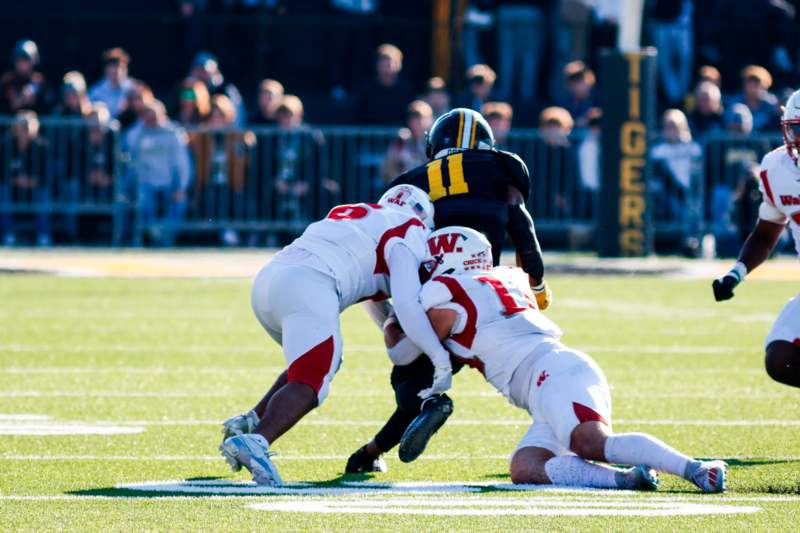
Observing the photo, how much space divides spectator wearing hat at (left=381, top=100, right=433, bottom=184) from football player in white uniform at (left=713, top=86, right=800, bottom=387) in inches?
339

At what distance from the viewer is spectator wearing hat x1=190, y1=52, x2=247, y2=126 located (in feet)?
60.4

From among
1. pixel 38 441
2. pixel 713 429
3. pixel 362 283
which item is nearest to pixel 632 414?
Answer: pixel 713 429

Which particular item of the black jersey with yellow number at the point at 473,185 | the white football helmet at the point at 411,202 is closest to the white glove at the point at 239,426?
the white football helmet at the point at 411,202

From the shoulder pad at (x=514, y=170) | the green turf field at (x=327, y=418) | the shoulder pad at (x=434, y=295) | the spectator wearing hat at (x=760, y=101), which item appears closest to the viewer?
the green turf field at (x=327, y=418)

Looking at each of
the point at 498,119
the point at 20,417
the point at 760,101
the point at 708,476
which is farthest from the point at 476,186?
the point at 760,101

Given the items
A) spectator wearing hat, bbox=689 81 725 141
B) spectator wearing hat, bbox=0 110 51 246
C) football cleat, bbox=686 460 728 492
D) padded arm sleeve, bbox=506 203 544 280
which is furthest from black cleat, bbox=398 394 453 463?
spectator wearing hat, bbox=689 81 725 141

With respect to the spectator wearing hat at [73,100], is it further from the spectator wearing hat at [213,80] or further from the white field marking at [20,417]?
the white field marking at [20,417]

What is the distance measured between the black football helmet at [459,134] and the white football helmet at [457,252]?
0.89 m

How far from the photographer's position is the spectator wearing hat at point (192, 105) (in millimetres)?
17906

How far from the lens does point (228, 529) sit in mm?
5738

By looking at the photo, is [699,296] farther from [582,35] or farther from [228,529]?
[228,529]

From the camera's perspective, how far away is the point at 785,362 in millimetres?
7723

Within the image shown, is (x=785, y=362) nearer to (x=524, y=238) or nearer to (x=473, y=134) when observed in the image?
(x=524, y=238)

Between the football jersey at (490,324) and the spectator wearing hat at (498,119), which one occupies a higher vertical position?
the spectator wearing hat at (498,119)
